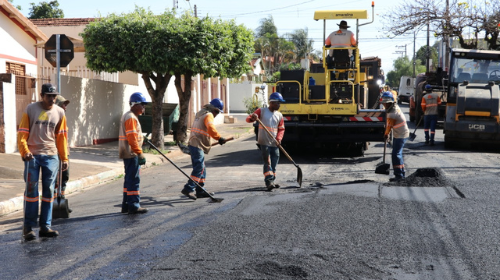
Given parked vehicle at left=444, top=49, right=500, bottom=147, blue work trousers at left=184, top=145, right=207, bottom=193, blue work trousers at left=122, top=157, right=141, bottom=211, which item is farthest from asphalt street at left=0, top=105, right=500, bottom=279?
parked vehicle at left=444, top=49, right=500, bottom=147

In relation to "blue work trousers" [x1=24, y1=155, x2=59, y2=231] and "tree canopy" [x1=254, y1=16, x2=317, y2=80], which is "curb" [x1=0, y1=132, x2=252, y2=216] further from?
"tree canopy" [x1=254, y1=16, x2=317, y2=80]

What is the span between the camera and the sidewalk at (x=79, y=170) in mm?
8537

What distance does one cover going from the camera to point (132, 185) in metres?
7.30

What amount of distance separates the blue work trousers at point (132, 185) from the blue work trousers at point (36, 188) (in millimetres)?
1237

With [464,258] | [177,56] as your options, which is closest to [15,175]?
[177,56]

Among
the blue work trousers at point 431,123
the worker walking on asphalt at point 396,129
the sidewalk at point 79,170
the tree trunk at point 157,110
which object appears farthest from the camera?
the blue work trousers at point 431,123

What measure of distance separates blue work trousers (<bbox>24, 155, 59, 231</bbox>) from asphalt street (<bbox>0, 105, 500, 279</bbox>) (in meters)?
0.27

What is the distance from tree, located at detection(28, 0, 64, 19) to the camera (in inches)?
1517

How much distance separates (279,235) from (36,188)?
2.65 meters

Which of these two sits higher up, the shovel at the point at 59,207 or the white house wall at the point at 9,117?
the white house wall at the point at 9,117

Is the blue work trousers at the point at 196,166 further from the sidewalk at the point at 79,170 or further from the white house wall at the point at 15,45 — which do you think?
the white house wall at the point at 15,45

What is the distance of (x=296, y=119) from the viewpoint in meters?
13.1

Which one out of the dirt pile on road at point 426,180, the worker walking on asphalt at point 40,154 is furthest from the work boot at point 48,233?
the dirt pile on road at point 426,180

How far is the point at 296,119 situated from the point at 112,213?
6.47 meters
